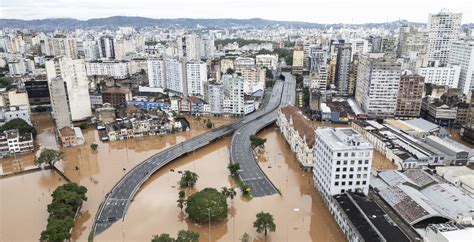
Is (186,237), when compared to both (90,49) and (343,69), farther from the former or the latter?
(90,49)

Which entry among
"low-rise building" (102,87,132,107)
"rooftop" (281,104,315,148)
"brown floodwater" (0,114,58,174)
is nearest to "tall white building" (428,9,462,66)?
"rooftop" (281,104,315,148)

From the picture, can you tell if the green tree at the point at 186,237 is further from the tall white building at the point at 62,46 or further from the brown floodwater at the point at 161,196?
the tall white building at the point at 62,46

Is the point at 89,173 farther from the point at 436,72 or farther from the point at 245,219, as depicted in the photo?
the point at 436,72

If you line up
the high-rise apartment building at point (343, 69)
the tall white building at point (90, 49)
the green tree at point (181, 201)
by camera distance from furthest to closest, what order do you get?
the tall white building at point (90, 49) → the high-rise apartment building at point (343, 69) → the green tree at point (181, 201)

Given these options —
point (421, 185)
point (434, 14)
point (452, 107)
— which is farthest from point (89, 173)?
point (434, 14)

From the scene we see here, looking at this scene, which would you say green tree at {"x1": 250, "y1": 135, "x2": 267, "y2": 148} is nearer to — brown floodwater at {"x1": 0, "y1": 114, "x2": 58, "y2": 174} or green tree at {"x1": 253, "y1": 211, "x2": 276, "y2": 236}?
green tree at {"x1": 253, "y1": 211, "x2": 276, "y2": 236}

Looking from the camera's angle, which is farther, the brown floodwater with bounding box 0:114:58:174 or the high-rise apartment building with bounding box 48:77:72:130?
the high-rise apartment building with bounding box 48:77:72:130

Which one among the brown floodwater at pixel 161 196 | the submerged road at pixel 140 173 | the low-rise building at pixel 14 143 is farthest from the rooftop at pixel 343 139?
the low-rise building at pixel 14 143
